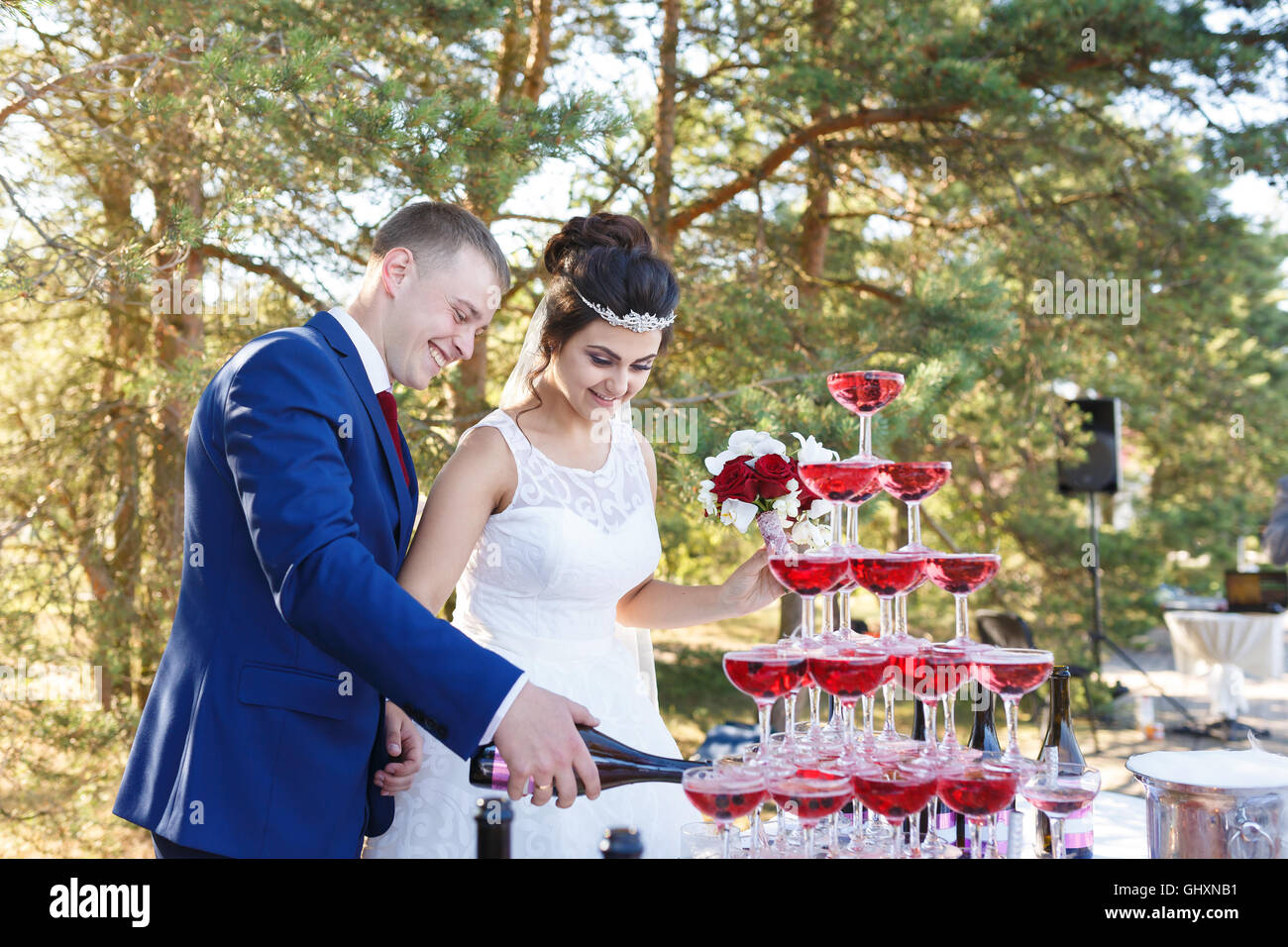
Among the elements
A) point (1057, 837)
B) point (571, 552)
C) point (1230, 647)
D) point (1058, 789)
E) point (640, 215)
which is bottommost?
point (1230, 647)

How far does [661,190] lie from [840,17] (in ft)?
5.72

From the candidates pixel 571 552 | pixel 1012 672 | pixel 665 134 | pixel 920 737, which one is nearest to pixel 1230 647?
pixel 665 134

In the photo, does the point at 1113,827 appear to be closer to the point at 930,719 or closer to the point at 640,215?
the point at 930,719

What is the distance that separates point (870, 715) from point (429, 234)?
121cm

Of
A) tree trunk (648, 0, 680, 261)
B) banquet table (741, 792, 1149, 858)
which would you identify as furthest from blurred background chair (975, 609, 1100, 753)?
banquet table (741, 792, 1149, 858)

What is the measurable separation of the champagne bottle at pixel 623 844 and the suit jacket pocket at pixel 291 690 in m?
0.81

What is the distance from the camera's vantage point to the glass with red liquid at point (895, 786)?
50.4 inches

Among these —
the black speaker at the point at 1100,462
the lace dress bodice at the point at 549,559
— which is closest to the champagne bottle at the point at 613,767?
the lace dress bodice at the point at 549,559

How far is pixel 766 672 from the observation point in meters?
1.39

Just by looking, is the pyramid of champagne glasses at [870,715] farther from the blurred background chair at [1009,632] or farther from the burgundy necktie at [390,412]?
the blurred background chair at [1009,632]

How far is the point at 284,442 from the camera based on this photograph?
145cm

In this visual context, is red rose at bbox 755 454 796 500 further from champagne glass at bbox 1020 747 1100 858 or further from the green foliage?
the green foliage

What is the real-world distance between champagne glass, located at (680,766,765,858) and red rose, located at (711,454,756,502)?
1.87ft
